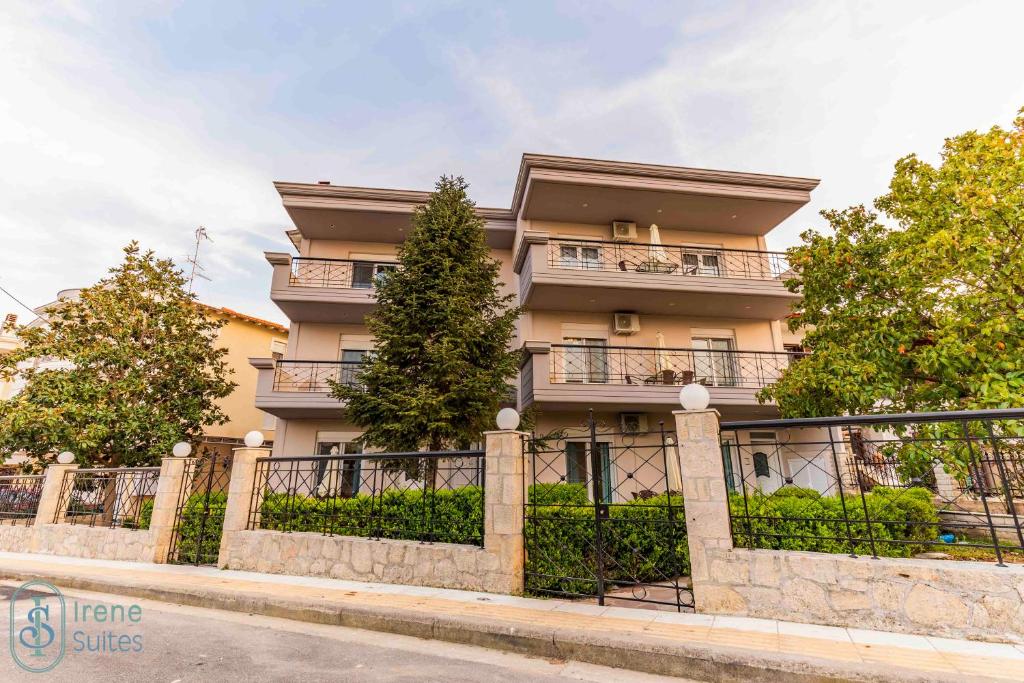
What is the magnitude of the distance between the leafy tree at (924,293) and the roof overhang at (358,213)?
906cm

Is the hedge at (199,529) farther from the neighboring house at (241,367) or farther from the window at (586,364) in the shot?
the neighboring house at (241,367)

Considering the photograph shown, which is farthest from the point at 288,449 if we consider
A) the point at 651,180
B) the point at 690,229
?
the point at 690,229

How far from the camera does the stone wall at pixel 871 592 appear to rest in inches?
138

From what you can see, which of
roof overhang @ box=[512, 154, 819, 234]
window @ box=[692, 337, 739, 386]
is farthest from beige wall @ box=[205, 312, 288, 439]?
window @ box=[692, 337, 739, 386]

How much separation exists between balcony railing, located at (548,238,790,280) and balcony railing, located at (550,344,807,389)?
2.37 metres

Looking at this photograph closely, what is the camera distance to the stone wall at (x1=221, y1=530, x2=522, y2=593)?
562 cm

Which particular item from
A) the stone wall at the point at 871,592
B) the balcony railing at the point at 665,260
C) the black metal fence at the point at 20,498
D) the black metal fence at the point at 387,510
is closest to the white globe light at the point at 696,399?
the stone wall at the point at 871,592

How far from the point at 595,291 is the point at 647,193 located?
3.53 metres

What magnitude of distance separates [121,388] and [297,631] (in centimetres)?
1113

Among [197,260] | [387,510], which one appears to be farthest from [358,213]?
[387,510]

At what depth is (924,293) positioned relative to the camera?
289 inches

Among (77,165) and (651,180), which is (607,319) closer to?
(651,180)

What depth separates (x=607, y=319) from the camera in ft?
45.6

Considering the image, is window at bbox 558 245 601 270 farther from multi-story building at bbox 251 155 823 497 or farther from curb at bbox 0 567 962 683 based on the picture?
curb at bbox 0 567 962 683
